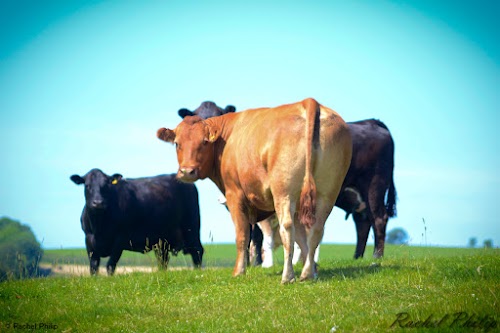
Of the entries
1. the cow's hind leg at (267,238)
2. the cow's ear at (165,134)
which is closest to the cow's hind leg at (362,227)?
the cow's hind leg at (267,238)

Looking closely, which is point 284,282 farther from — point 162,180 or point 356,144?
point 162,180

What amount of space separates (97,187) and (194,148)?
6.27 metres

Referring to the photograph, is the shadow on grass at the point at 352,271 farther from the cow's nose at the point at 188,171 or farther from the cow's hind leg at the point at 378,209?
the cow's nose at the point at 188,171

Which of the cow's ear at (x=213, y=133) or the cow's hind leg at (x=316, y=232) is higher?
the cow's ear at (x=213, y=133)

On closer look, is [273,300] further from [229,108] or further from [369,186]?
[229,108]

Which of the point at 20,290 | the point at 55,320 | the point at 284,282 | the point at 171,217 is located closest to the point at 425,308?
the point at 284,282

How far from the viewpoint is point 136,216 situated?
19984 mm

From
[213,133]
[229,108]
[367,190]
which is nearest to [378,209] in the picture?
[367,190]

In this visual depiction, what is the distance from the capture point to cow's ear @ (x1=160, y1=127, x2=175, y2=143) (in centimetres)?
1390

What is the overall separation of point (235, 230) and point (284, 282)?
2.02m

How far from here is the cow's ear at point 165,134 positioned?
13.9m

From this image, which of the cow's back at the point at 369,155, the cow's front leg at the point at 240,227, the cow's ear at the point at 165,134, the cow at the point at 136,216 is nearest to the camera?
the cow's front leg at the point at 240,227

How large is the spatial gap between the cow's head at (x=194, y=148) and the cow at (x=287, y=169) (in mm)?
20

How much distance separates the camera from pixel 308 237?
37.4 feet
